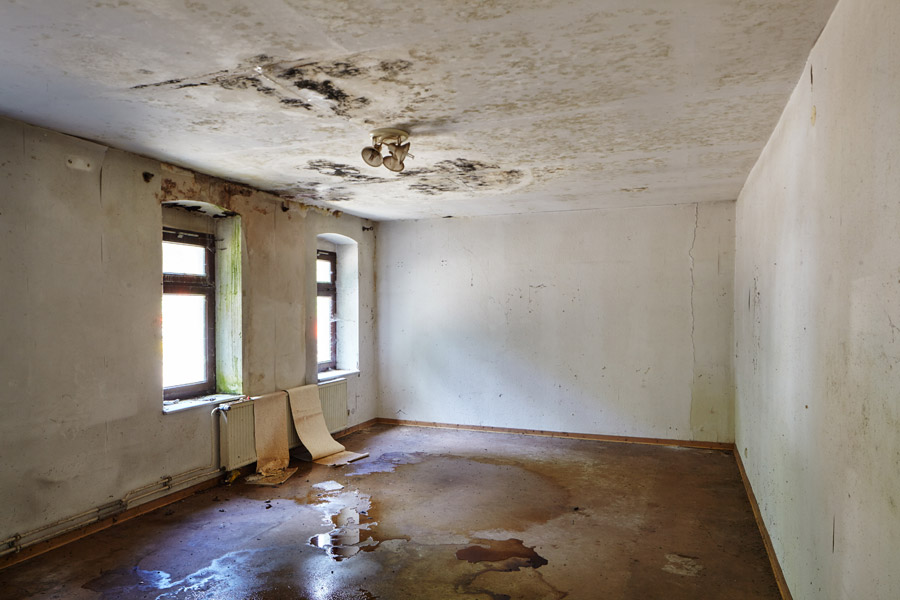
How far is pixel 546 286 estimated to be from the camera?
638 centimetres

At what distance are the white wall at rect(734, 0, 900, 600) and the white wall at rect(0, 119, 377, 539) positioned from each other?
4.13m

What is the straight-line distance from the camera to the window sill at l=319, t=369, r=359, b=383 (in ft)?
20.3

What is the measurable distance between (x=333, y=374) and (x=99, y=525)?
3.03m

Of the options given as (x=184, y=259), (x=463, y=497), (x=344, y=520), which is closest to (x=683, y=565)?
(x=463, y=497)

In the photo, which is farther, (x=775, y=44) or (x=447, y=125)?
(x=447, y=125)

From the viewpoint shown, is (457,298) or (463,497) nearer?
(463,497)

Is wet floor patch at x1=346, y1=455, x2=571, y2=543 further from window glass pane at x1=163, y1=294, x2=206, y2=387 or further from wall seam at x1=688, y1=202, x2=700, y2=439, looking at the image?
wall seam at x1=688, y1=202, x2=700, y2=439

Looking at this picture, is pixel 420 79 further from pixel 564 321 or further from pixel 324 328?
pixel 324 328

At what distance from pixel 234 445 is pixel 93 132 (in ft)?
8.96

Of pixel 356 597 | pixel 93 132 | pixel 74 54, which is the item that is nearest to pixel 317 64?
pixel 74 54

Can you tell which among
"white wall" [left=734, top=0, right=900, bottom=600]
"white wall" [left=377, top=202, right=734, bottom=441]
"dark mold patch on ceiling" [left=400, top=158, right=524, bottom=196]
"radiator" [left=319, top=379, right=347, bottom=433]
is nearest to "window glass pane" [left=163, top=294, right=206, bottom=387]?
"radiator" [left=319, top=379, right=347, bottom=433]

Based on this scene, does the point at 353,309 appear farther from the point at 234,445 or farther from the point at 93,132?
the point at 93,132

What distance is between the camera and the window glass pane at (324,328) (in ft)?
21.3

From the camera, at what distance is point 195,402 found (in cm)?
454
